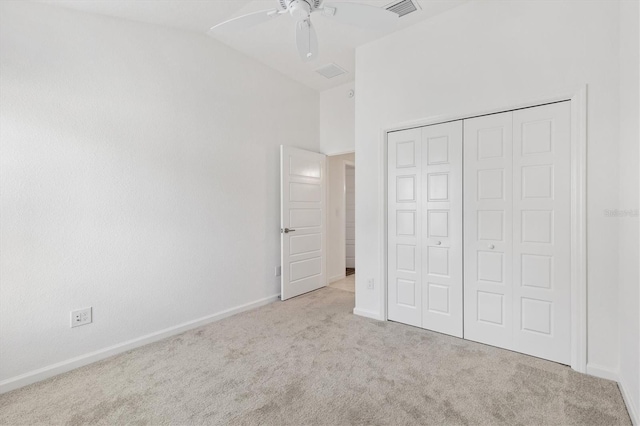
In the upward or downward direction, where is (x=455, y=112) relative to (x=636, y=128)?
upward

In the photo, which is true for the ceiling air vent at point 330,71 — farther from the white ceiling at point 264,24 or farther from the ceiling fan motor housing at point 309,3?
the ceiling fan motor housing at point 309,3

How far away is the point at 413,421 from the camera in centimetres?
166

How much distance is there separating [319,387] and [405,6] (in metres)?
3.20

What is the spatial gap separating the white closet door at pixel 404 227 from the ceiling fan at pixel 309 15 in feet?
4.81

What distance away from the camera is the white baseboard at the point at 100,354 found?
80.1 inches

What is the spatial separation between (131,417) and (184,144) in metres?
2.27

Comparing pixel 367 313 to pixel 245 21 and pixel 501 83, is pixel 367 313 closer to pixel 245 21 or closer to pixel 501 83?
pixel 501 83

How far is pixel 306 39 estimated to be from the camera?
1824 mm

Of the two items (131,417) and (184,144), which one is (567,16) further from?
(131,417)

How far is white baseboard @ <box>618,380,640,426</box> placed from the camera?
1602mm

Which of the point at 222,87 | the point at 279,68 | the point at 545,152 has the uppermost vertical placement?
the point at 279,68

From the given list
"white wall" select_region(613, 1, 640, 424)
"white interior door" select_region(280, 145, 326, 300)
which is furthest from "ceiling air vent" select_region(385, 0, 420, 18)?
"white interior door" select_region(280, 145, 326, 300)

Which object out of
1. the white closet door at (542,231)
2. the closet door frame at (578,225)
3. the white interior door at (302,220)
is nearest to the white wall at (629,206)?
the closet door frame at (578,225)

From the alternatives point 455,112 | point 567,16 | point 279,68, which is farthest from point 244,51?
point 567,16
